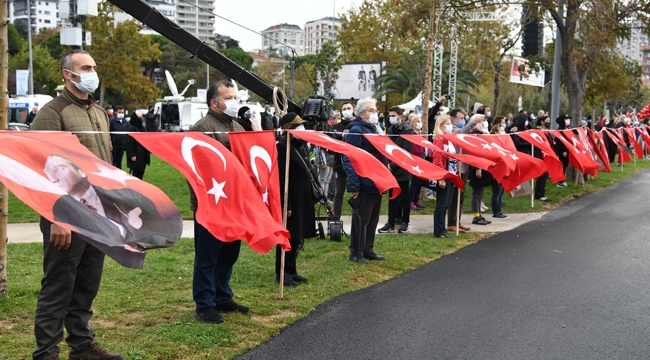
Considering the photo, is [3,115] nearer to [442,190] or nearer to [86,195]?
[86,195]

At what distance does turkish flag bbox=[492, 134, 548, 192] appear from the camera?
38.9 feet

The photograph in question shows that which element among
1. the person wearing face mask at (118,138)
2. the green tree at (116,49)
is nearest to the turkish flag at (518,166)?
the person wearing face mask at (118,138)

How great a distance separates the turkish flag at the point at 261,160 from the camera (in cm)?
637

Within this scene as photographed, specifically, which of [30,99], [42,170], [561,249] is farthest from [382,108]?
[42,170]

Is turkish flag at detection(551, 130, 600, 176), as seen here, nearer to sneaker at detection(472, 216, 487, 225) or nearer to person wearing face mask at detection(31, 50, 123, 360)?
sneaker at detection(472, 216, 487, 225)

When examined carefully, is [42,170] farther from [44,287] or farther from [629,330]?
[629,330]

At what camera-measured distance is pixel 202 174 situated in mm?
5586

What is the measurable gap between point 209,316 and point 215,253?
21.2 inches

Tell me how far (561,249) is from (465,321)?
4.25 metres

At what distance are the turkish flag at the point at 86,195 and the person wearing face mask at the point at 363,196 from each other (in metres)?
4.50

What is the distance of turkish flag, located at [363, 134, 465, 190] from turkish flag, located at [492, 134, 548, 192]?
2.15 m

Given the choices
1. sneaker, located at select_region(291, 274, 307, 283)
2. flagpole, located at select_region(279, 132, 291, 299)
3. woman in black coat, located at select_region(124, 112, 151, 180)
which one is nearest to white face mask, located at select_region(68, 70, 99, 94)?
flagpole, located at select_region(279, 132, 291, 299)

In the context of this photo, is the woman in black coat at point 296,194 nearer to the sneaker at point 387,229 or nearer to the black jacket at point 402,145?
the black jacket at point 402,145

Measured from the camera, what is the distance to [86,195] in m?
4.29
